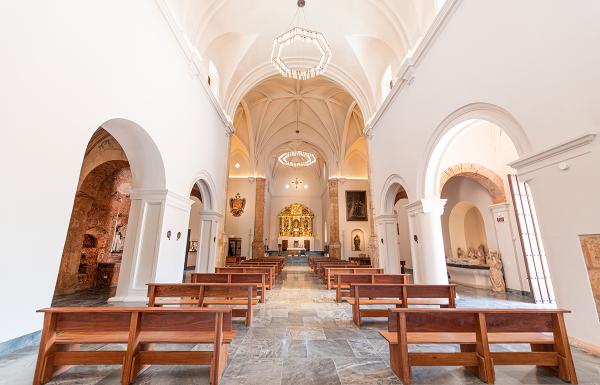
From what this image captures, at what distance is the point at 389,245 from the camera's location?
9.02 metres

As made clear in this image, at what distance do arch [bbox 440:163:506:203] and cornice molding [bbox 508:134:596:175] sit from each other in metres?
3.97

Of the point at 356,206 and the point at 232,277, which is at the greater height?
the point at 356,206

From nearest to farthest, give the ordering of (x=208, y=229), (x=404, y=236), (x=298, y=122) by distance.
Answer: (x=208, y=229) → (x=404, y=236) → (x=298, y=122)

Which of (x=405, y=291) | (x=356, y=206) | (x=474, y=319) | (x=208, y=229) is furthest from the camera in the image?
(x=356, y=206)

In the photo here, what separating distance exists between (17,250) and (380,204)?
8970 mm

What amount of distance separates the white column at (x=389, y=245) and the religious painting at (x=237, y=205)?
1175 cm

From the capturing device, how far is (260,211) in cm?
1839

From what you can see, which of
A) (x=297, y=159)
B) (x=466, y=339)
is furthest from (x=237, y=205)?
(x=466, y=339)

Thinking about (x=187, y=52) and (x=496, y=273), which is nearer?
(x=187, y=52)

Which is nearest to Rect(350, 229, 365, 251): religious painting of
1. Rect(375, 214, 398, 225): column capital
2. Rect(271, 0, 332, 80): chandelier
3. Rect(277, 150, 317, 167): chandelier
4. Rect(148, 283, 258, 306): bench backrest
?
Rect(277, 150, 317, 167): chandelier

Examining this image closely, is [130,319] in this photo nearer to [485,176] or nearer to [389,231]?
[389,231]

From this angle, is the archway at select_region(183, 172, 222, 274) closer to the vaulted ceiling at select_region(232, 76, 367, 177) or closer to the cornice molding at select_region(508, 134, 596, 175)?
the vaulted ceiling at select_region(232, 76, 367, 177)

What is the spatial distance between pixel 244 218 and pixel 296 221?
296 inches

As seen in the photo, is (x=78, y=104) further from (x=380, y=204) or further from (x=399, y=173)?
(x=380, y=204)
